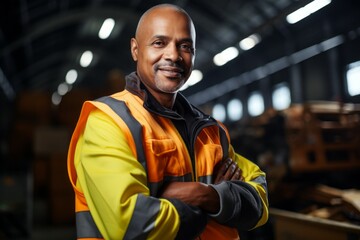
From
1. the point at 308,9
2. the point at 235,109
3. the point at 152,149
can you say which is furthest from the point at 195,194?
the point at 235,109

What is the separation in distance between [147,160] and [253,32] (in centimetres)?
898

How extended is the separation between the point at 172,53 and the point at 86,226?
75 centimetres

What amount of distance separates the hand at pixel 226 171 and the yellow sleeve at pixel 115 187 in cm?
37

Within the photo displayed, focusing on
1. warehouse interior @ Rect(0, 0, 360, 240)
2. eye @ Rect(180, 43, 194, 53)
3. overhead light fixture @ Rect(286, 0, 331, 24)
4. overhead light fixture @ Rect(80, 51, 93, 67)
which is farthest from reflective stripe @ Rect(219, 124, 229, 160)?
overhead light fixture @ Rect(80, 51, 93, 67)

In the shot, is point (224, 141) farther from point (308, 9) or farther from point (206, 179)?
point (308, 9)

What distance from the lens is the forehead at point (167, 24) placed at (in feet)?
5.31

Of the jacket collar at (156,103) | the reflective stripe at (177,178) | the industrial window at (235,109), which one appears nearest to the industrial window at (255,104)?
the industrial window at (235,109)

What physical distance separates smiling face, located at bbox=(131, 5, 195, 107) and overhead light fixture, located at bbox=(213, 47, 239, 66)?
10405 millimetres

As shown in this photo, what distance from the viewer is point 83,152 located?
148 cm

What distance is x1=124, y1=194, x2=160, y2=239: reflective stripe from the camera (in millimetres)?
1303

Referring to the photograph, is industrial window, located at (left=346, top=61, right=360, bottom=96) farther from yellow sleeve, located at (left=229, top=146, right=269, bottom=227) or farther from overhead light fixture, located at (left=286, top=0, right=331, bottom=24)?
yellow sleeve, located at (left=229, top=146, right=269, bottom=227)

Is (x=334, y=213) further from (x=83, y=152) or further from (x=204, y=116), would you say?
(x=83, y=152)

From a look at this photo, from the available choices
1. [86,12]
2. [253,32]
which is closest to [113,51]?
[86,12]

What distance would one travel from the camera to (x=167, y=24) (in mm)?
1621
